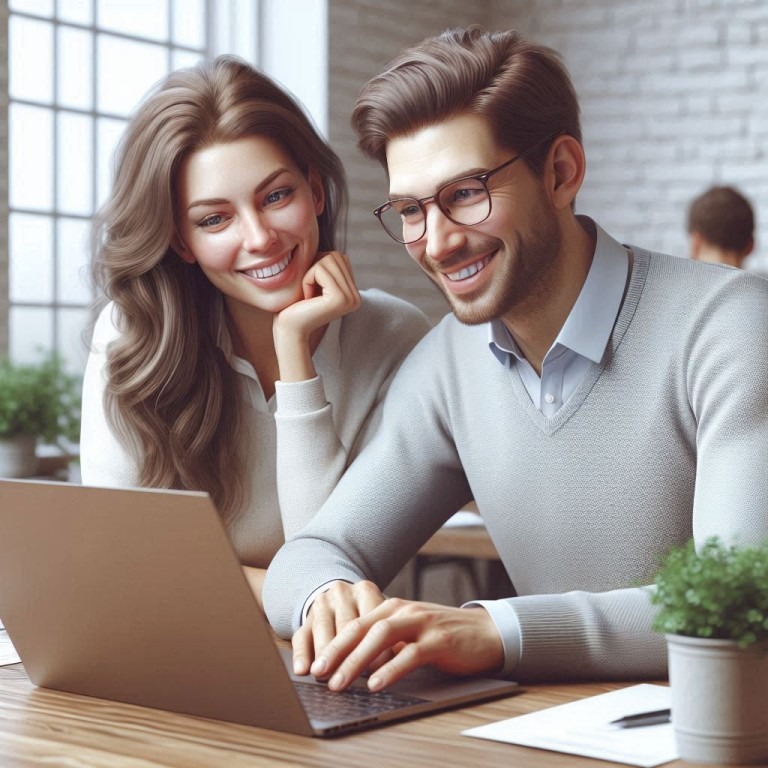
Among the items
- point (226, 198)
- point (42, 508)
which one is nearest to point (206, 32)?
point (226, 198)

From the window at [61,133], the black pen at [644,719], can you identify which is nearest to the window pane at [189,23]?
the window at [61,133]

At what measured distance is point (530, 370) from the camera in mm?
1751

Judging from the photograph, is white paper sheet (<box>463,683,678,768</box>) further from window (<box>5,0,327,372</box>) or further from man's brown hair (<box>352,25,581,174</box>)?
window (<box>5,0,327,372</box>)

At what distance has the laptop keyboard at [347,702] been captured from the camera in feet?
3.84

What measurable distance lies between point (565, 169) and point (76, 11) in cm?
389

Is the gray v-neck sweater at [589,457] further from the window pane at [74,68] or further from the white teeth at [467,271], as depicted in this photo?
the window pane at [74,68]

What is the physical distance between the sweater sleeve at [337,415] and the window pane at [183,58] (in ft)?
12.0

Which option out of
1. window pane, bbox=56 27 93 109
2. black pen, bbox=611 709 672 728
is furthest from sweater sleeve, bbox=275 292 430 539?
window pane, bbox=56 27 93 109

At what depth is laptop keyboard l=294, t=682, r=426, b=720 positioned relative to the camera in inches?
46.1

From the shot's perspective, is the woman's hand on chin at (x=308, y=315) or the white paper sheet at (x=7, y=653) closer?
the white paper sheet at (x=7, y=653)

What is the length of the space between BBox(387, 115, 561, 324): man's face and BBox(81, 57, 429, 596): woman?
0.37 m

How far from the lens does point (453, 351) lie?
186 cm

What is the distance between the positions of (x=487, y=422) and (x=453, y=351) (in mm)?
147


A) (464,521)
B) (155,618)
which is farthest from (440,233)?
(464,521)
